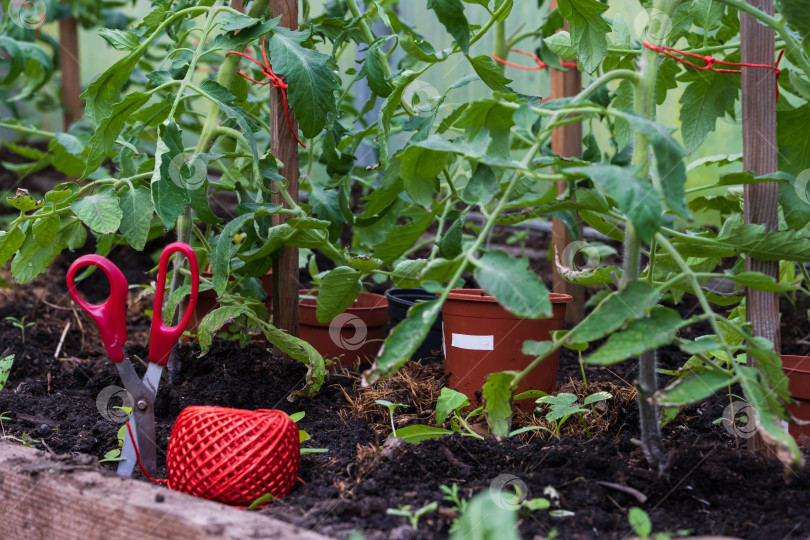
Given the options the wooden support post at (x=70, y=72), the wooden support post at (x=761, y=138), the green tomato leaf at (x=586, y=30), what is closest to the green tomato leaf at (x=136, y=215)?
the green tomato leaf at (x=586, y=30)

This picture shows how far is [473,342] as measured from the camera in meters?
1.42

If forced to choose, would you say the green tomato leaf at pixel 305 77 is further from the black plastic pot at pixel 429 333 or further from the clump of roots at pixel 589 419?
the clump of roots at pixel 589 419

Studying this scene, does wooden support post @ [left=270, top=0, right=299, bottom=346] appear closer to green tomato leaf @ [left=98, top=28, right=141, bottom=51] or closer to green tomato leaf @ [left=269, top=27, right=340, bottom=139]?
green tomato leaf @ [left=269, top=27, right=340, bottom=139]

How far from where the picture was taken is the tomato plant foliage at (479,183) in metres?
0.86

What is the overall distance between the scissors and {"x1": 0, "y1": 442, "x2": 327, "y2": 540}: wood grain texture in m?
0.08

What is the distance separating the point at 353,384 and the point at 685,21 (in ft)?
3.42

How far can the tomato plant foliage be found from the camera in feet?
2.82

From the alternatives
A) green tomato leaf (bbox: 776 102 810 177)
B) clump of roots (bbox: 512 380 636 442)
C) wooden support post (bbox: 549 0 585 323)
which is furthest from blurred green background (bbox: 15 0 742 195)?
clump of roots (bbox: 512 380 636 442)

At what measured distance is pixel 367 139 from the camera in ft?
6.14

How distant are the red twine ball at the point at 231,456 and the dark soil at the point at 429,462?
5 centimetres

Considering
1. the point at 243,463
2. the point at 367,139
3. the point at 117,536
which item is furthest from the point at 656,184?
the point at 367,139

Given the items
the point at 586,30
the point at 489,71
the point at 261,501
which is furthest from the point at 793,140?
the point at 261,501

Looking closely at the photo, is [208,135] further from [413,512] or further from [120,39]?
[413,512]

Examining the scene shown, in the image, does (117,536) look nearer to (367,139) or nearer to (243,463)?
(243,463)
